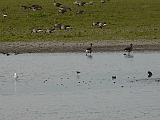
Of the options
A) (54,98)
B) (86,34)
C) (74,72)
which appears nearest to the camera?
(54,98)

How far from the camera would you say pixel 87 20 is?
36125 mm

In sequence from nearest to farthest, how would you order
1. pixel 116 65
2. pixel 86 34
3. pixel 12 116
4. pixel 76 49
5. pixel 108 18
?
pixel 12 116
pixel 116 65
pixel 76 49
pixel 86 34
pixel 108 18

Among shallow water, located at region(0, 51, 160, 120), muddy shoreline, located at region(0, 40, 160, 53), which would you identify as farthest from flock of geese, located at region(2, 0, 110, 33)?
shallow water, located at region(0, 51, 160, 120)

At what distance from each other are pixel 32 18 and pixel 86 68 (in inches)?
573

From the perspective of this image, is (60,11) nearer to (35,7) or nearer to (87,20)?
(35,7)

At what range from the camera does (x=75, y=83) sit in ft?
64.9

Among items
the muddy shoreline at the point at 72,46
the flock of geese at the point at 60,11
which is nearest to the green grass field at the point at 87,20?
the flock of geese at the point at 60,11

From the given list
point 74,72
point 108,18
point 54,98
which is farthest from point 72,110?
point 108,18

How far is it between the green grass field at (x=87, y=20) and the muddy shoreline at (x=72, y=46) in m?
0.80

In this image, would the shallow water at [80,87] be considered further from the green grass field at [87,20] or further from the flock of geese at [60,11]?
the flock of geese at [60,11]

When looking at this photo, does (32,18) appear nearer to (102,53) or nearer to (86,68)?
(102,53)

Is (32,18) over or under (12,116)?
over

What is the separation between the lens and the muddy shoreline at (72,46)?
1112 inches

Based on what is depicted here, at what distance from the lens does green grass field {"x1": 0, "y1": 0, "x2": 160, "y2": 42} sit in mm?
31156
